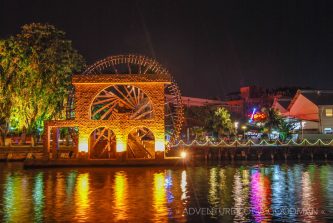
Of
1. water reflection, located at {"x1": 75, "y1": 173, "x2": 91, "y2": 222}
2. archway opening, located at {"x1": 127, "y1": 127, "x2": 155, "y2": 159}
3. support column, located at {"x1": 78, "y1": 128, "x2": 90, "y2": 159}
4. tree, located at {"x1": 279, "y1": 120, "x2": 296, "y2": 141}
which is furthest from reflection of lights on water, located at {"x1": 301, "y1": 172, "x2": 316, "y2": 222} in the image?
tree, located at {"x1": 279, "y1": 120, "x2": 296, "y2": 141}

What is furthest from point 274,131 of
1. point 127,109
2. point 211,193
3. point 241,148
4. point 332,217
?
point 332,217

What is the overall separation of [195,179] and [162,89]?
11.7 meters

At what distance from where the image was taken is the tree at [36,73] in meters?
52.6

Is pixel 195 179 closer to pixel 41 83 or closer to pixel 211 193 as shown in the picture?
pixel 211 193

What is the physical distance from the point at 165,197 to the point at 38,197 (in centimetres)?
657

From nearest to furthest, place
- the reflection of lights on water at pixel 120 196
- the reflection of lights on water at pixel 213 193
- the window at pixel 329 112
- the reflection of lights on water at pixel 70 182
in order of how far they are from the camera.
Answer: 1. the reflection of lights on water at pixel 120 196
2. the reflection of lights on water at pixel 213 193
3. the reflection of lights on water at pixel 70 182
4. the window at pixel 329 112

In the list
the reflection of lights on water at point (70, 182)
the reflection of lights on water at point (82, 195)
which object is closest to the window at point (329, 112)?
the reflection of lights on water at point (70, 182)

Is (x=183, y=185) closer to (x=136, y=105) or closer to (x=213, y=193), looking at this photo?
(x=213, y=193)

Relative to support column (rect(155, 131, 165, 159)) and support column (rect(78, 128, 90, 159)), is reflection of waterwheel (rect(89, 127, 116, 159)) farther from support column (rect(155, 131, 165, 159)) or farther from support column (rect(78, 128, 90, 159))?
support column (rect(155, 131, 165, 159))

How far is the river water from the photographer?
18.3 metres

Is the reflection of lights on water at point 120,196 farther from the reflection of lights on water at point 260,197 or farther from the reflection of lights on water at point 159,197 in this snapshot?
the reflection of lights on water at point 260,197

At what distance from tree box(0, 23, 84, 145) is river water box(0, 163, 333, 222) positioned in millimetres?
18811

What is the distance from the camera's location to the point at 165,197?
2317 centimetres

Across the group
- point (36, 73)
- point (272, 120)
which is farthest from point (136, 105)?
point (272, 120)
